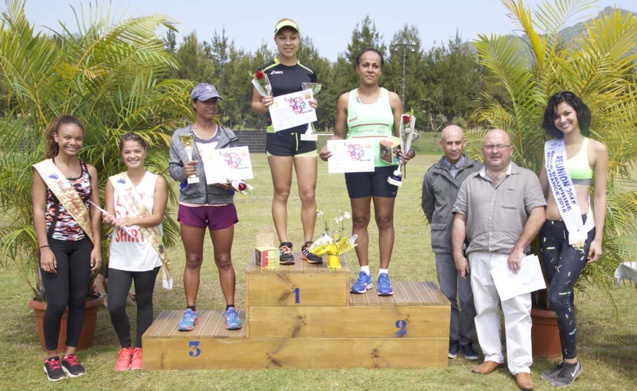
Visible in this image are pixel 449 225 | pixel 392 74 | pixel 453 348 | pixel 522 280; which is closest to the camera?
pixel 522 280

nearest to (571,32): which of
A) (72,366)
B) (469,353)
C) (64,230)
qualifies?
(469,353)

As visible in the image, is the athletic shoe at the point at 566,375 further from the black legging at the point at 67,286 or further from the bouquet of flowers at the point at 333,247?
the black legging at the point at 67,286

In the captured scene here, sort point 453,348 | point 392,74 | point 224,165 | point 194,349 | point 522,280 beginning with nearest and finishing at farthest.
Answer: point 522,280
point 224,165
point 194,349
point 453,348
point 392,74

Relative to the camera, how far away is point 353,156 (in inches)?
193

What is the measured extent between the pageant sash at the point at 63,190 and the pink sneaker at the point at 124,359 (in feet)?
3.42

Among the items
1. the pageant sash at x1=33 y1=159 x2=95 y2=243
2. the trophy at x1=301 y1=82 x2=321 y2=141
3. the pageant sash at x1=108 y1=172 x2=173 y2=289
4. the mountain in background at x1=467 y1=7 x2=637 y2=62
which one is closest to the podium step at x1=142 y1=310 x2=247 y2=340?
the pageant sash at x1=108 y1=172 x2=173 y2=289

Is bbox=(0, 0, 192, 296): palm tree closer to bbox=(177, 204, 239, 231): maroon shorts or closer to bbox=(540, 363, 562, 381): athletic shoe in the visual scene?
bbox=(177, 204, 239, 231): maroon shorts

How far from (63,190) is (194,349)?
162cm

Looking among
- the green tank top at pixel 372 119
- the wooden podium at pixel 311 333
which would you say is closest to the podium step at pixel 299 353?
the wooden podium at pixel 311 333

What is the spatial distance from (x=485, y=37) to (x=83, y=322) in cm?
447

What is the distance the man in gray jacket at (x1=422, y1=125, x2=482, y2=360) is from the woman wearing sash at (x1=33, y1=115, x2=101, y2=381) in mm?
2802

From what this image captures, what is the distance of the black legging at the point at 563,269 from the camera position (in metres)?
4.35

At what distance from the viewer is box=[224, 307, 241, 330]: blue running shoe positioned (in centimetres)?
491

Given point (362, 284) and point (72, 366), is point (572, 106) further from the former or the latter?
point (72, 366)
